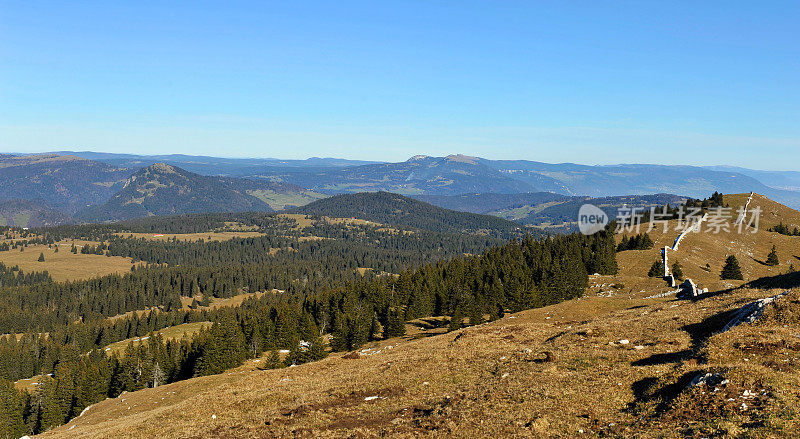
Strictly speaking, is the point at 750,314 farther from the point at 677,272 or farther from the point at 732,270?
the point at 732,270

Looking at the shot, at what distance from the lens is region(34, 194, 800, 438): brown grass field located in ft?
68.2

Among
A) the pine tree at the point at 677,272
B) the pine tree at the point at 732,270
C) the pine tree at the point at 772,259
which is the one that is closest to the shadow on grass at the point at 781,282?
the pine tree at the point at 677,272

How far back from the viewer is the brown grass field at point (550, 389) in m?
20.8

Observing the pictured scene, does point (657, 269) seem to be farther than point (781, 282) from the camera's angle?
Yes

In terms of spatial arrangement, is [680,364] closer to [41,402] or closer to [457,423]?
[457,423]

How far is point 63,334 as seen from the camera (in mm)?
180375

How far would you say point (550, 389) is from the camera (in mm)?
27359

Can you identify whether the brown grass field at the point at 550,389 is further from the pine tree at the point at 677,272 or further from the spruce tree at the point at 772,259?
the spruce tree at the point at 772,259

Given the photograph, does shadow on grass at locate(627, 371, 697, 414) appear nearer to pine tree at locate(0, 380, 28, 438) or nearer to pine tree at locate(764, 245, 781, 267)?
pine tree at locate(0, 380, 28, 438)

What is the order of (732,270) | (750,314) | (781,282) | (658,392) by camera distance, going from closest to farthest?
(658,392) < (750,314) < (781,282) < (732,270)

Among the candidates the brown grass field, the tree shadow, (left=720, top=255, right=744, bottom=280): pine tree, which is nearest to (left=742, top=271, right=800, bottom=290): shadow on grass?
the brown grass field

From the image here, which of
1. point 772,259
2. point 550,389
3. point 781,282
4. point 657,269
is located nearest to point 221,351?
point 550,389

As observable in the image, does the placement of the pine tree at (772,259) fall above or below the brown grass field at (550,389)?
below

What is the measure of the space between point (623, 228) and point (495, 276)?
76.4 meters
